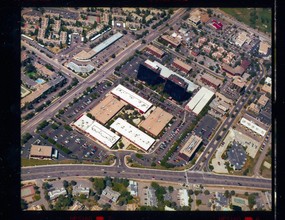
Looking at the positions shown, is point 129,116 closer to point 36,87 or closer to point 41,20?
point 36,87

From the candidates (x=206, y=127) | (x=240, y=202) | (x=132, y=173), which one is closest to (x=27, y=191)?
(x=132, y=173)

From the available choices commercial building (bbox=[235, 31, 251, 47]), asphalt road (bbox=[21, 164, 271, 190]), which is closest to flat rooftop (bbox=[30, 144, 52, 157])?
asphalt road (bbox=[21, 164, 271, 190])

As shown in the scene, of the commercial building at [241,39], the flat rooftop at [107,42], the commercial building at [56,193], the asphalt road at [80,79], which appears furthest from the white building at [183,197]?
the commercial building at [241,39]

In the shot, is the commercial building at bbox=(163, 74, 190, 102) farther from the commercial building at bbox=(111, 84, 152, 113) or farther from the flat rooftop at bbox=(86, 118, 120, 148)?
the flat rooftop at bbox=(86, 118, 120, 148)
